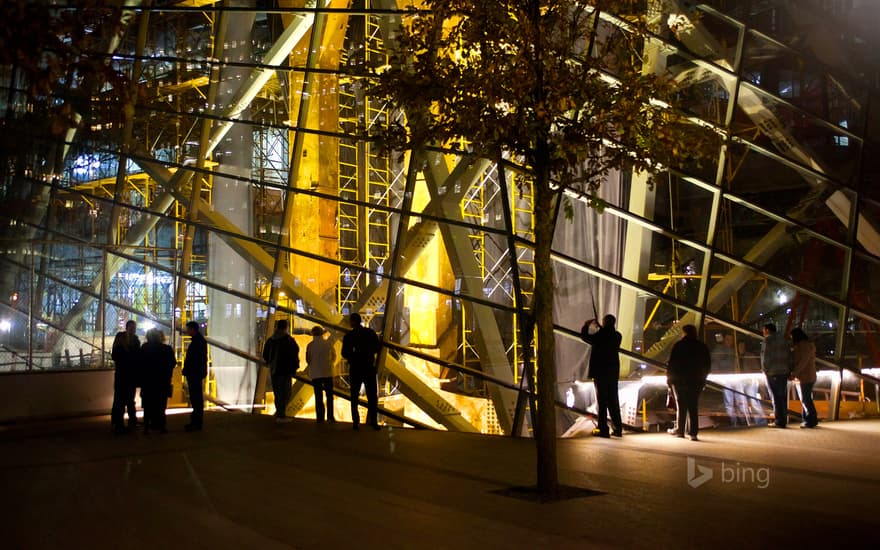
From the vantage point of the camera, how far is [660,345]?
52.1 feet

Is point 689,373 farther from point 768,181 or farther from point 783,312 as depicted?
point 783,312

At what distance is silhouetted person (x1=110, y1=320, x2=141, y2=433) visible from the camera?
13.0 metres

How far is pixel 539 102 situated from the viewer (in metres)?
8.30

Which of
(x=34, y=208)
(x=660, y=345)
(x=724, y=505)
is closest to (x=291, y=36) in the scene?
(x=34, y=208)

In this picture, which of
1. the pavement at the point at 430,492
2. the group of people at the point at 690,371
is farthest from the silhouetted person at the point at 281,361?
the group of people at the point at 690,371

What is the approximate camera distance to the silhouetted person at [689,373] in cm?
1170

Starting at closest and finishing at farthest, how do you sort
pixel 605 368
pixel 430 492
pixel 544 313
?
1. pixel 430 492
2. pixel 544 313
3. pixel 605 368

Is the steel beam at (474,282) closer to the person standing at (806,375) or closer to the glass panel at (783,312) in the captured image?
the person standing at (806,375)

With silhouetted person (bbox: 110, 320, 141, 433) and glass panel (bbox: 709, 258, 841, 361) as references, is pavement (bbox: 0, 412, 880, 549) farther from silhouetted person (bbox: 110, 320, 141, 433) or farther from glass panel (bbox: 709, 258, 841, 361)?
glass panel (bbox: 709, 258, 841, 361)

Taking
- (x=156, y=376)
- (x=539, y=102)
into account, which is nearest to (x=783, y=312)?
(x=156, y=376)

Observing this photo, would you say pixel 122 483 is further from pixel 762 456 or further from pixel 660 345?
pixel 660 345

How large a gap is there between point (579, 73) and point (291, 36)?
9.35 m

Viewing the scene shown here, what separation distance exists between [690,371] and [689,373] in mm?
31

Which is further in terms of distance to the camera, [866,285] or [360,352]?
[866,285]
